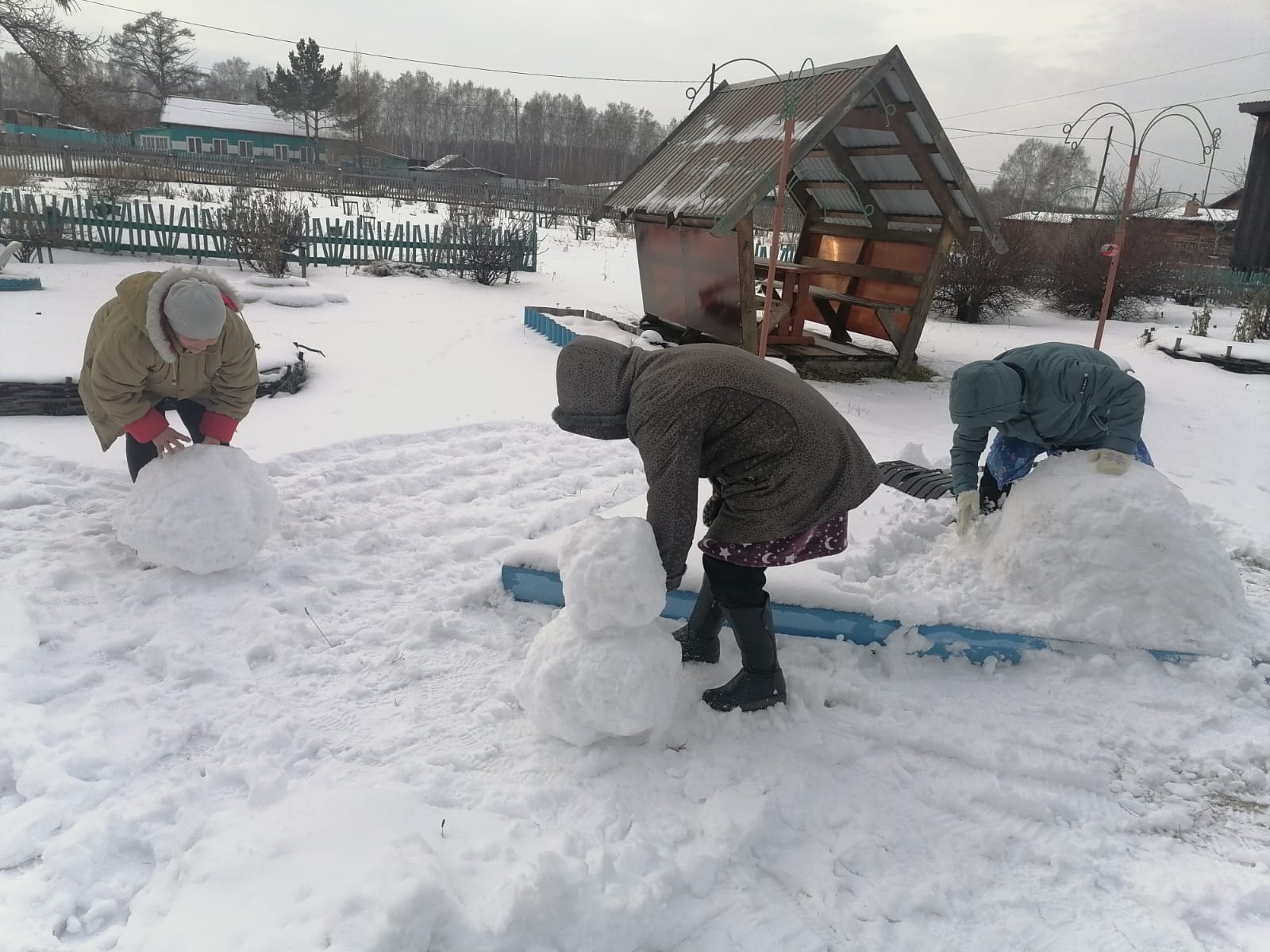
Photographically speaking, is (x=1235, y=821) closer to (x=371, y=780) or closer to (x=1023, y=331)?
(x=371, y=780)

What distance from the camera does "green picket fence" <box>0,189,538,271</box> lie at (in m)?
12.4

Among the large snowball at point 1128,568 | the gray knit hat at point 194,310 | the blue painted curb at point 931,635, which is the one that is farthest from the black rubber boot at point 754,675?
the gray knit hat at point 194,310

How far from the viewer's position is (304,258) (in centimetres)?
1298

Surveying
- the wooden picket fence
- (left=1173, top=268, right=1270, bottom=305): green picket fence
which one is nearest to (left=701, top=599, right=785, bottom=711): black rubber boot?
(left=1173, top=268, right=1270, bottom=305): green picket fence

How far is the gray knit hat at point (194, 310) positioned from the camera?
122 inches

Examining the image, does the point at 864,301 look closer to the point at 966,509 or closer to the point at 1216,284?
the point at 966,509

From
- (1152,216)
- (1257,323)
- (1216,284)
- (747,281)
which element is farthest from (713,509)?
(1216,284)

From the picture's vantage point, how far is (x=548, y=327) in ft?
30.0

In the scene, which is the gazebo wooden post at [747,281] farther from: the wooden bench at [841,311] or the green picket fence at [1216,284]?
the green picket fence at [1216,284]

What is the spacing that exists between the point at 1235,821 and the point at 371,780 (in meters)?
2.52

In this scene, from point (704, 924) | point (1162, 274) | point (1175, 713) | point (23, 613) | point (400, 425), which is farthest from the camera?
point (1162, 274)

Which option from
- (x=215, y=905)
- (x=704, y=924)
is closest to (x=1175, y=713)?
(x=704, y=924)

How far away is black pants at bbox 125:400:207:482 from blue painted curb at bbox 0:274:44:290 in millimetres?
6833

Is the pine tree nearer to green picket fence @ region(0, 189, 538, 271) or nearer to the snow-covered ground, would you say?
green picket fence @ region(0, 189, 538, 271)
